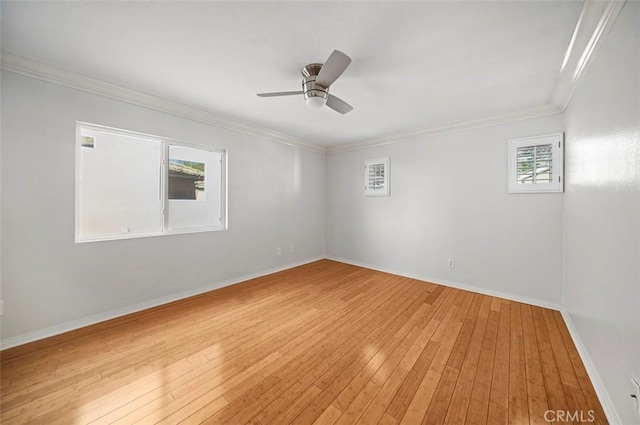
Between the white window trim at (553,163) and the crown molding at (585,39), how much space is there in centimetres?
54

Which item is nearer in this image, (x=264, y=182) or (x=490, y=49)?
(x=490, y=49)

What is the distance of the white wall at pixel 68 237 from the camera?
196 centimetres

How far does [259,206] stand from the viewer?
3912mm

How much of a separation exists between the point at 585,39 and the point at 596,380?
2.40m

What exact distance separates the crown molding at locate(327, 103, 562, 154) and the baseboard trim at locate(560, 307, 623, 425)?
2406mm

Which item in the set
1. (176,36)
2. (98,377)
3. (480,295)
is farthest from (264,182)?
(480,295)

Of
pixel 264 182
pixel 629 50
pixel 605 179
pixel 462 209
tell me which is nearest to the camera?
pixel 629 50

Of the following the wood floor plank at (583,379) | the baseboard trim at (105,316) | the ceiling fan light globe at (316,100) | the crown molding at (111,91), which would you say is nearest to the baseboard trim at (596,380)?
the wood floor plank at (583,379)

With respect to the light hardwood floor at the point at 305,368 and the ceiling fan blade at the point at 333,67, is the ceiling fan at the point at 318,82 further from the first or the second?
the light hardwood floor at the point at 305,368

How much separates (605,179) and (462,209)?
191 cm

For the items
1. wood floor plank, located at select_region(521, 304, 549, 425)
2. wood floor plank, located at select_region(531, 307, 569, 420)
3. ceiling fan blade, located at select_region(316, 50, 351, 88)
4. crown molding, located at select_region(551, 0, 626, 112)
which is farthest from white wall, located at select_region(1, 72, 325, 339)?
crown molding, located at select_region(551, 0, 626, 112)

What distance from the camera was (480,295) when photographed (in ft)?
10.3

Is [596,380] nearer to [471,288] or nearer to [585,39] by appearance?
[471,288]

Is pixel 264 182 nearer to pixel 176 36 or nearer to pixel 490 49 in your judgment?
pixel 176 36
